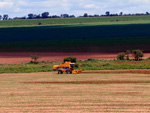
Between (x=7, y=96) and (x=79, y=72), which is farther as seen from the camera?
(x=79, y=72)

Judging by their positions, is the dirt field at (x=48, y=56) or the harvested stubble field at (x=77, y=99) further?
the dirt field at (x=48, y=56)

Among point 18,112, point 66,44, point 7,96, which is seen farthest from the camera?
point 66,44

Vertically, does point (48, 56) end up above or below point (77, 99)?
below

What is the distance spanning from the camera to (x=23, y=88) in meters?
27.2

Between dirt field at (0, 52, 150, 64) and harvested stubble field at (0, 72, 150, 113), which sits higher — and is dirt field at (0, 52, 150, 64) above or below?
below

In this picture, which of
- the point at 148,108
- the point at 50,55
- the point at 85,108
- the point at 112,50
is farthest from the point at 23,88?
the point at 112,50

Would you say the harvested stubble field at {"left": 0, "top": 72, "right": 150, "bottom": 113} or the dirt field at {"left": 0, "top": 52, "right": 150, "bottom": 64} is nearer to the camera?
the harvested stubble field at {"left": 0, "top": 72, "right": 150, "bottom": 113}

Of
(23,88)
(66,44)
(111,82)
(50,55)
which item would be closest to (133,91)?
(111,82)

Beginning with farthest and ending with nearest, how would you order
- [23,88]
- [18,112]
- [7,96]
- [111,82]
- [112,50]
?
[112,50]
[111,82]
[23,88]
[7,96]
[18,112]

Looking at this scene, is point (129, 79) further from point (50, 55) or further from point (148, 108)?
point (50, 55)

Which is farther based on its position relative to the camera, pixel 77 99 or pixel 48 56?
pixel 48 56

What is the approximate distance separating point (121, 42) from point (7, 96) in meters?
58.1

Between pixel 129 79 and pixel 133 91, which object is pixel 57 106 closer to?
pixel 133 91

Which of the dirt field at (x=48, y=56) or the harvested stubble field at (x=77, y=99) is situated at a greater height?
the harvested stubble field at (x=77, y=99)
